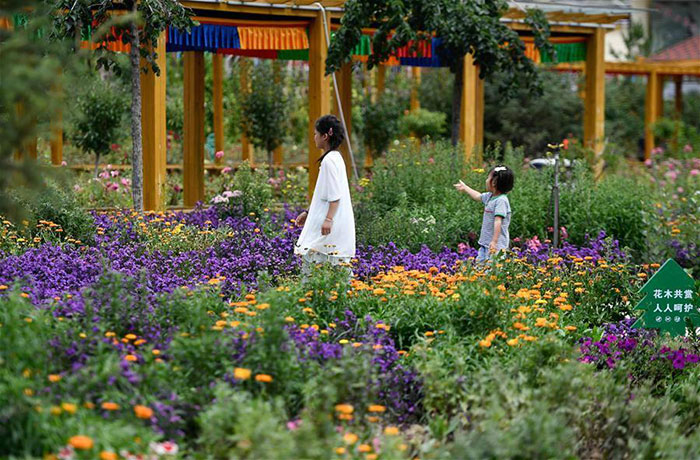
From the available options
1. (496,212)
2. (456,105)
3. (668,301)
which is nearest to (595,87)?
(456,105)

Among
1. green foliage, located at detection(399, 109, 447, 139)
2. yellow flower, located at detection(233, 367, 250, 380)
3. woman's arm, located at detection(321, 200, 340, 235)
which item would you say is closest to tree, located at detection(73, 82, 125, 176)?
green foliage, located at detection(399, 109, 447, 139)

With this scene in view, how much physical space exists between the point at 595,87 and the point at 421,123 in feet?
18.5

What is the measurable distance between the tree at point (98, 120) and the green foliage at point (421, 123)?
6.56 m

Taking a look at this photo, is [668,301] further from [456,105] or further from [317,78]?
[317,78]

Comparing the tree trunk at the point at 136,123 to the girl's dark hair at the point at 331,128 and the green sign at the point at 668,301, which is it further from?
the green sign at the point at 668,301

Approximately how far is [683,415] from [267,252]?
3749 mm

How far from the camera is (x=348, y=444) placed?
12.8 ft

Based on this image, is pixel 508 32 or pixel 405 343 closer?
pixel 405 343

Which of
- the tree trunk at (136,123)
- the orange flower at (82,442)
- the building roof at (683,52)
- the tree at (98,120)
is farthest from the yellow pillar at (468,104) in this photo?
the building roof at (683,52)

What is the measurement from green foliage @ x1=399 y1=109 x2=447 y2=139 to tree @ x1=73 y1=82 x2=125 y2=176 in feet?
21.5

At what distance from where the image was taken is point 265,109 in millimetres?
15852

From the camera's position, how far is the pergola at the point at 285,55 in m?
10.8

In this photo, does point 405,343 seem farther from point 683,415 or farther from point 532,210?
point 532,210

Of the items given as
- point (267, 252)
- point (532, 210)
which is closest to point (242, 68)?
point (532, 210)
